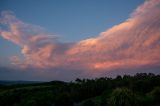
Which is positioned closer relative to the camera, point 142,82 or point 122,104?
point 122,104

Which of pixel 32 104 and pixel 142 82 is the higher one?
pixel 142 82

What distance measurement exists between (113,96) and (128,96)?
170cm

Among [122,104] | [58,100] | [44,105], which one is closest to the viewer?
[122,104]

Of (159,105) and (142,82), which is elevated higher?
(142,82)

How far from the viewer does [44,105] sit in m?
42.9

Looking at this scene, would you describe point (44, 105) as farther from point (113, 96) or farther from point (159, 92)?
point (159, 92)

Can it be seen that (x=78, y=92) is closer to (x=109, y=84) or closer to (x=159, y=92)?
(x=109, y=84)

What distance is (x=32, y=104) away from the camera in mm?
39719

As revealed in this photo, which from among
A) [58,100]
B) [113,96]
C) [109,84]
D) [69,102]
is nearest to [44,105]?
[58,100]

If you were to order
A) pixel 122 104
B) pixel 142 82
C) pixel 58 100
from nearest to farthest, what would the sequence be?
pixel 122 104, pixel 58 100, pixel 142 82

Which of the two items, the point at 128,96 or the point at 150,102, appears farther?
the point at 150,102

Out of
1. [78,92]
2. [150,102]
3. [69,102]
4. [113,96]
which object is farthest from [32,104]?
[78,92]

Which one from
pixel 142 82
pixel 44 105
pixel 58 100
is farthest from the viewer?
pixel 142 82

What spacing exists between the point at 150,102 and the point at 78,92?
1292 inches
